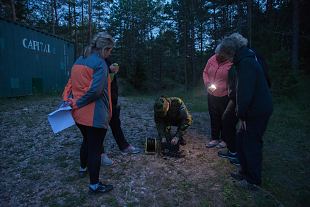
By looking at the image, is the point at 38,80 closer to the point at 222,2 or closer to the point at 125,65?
the point at 222,2

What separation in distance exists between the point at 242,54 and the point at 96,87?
5.98ft

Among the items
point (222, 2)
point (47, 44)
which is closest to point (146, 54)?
point (222, 2)

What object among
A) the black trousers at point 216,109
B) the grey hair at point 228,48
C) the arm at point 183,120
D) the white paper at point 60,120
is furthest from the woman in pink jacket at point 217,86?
the white paper at point 60,120

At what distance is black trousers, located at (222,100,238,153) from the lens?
441 centimetres

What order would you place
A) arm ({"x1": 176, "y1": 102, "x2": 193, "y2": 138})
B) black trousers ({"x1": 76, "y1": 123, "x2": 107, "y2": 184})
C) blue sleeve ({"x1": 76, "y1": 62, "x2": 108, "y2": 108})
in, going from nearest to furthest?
blue sleeve ({"x1": 76, "y1": 62, "x2": 108, "y2": 108}) < black trousers ({"x1": 76, "y1": 123, "x2": 107, "y2": 184}) < arm ({"x1": 176, "y1": 102, "x2": 193, "y2": 138})

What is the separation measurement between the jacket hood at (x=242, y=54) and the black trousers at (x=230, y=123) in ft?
2.99

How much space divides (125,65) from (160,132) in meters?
29.9

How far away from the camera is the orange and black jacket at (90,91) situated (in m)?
3.19

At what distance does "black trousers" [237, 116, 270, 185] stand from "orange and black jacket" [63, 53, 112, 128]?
1.79 m

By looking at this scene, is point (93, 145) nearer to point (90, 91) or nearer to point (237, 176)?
point (90, 91)

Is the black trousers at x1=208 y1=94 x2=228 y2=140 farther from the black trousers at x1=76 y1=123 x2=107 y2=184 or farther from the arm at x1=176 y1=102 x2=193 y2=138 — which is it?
the black trousers at x1=76 y1=123 x2=107 y2=184

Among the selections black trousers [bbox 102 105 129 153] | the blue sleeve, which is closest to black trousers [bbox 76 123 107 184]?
→ the blue sleeve

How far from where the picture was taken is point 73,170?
4328 mm

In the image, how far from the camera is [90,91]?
3158mm
